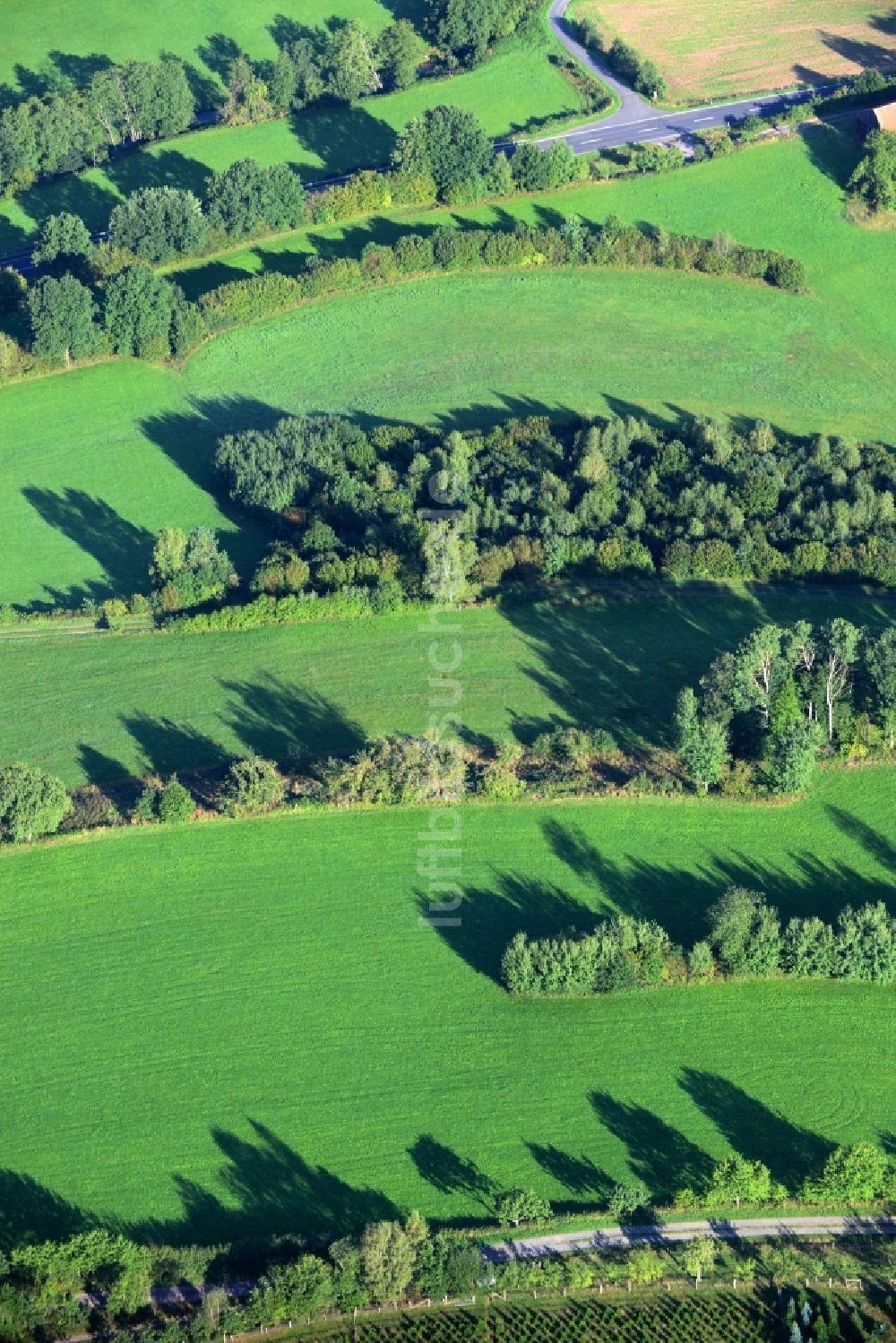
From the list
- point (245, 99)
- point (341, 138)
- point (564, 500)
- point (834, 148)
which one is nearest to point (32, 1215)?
point (564, 500)

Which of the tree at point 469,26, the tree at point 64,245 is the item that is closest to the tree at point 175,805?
the tree at point 64,245

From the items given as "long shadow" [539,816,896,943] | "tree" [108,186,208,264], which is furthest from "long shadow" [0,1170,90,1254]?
"tree" [108,186,208,264]

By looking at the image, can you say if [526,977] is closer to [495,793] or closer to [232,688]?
[495,793]

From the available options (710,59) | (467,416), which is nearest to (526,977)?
(467,416)

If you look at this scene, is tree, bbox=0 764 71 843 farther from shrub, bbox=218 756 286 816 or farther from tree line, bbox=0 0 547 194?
tree line, bbox=0 0 547 194

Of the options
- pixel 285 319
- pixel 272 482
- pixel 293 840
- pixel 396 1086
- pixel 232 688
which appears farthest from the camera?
pixel 285 319

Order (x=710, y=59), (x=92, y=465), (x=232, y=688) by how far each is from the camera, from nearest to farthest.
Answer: (x=232, y=688)
(x=92, y=465)
(x=710, y=59)

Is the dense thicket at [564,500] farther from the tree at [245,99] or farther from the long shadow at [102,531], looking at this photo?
the tree at [245,99]
